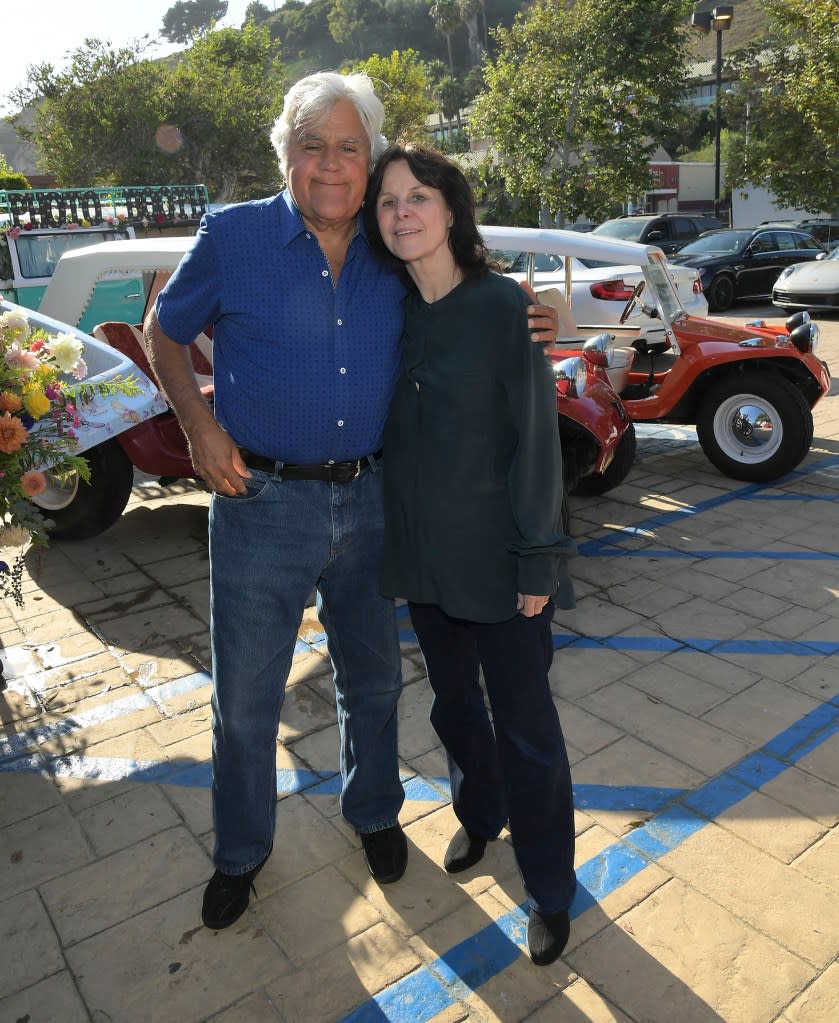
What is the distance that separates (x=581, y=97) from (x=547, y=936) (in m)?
19.4

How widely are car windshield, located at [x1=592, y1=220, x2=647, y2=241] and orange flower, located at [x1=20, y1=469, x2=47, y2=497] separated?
48.4ft

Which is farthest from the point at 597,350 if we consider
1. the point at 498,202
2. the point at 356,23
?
the point at 356,23

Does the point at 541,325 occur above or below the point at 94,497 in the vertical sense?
above

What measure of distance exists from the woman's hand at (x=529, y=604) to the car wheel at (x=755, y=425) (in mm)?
4687

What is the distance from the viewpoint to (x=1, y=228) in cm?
923

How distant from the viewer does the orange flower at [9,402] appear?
296 centimetres

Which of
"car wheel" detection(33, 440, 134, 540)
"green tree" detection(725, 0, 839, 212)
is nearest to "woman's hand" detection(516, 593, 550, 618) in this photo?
"car wheel" detection(33, 440, 134, 540)

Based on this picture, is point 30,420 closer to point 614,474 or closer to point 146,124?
point 614,474

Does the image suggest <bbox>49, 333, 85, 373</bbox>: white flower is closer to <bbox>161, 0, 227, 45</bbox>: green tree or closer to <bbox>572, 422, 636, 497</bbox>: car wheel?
<bbox>572, 422, 636, 497</bbox>: car wheel

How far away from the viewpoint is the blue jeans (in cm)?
234

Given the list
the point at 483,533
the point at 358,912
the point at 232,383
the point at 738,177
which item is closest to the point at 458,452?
the point at 483,533

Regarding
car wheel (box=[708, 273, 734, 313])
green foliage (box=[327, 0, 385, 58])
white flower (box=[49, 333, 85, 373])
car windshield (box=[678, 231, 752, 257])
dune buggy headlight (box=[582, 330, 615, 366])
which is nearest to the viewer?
white flower (box=[49, 333, 85, 373])

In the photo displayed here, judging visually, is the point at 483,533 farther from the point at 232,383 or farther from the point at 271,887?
the point at 271,887

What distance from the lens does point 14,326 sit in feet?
10.3
